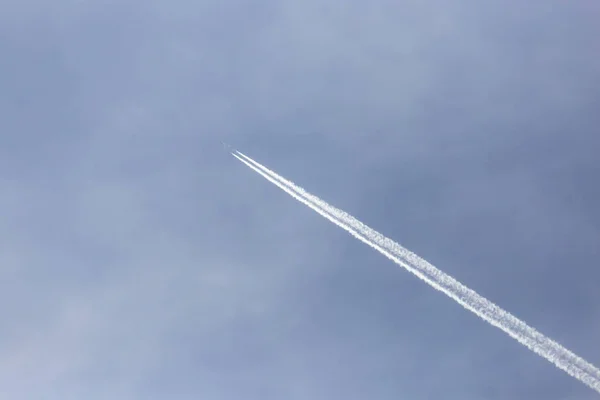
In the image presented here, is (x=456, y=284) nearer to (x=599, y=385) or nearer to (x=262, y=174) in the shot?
(x=599, y=385)

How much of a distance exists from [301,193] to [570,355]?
5728 cm

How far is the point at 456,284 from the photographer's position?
380 feet

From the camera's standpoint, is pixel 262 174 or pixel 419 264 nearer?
pixel 419 264

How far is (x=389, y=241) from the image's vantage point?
404ft

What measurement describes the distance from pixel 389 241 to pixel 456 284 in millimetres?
14927

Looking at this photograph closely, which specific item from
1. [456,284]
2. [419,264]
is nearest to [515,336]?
[456,284]

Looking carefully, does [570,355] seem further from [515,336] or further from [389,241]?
[389,241]

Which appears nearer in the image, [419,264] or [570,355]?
[570,355]

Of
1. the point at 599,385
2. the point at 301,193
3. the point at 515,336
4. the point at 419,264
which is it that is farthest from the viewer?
the point at 301,193

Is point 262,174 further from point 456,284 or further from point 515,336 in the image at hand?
point 515,336

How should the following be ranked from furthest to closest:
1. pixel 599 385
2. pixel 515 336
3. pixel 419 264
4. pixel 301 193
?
pixel 301 193 < pixel 419 264 < pixel 515 336 < pixel 599 385

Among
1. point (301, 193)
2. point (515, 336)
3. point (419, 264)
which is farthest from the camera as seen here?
point (301, 193)

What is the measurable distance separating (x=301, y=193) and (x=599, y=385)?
6303cm

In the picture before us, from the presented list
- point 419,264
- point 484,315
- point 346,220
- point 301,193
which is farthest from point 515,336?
point 301,193
